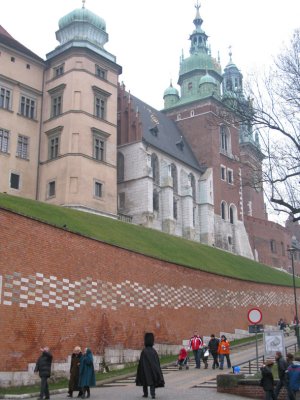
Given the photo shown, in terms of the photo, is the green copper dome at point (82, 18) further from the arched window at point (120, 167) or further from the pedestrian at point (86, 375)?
the pedestrian at point (86, 375)

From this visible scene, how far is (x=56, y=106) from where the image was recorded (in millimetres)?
47125

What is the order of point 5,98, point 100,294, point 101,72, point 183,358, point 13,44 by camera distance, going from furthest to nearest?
point 101,72
point 13,44
point 5,98
point 100,294
point 183,358

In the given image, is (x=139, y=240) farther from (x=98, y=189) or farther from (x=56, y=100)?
(x=56, y=100)

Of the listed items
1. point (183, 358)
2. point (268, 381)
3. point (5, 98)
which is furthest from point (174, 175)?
point (268, 381)

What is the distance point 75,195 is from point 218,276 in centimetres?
1529

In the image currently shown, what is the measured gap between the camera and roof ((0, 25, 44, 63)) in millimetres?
43891

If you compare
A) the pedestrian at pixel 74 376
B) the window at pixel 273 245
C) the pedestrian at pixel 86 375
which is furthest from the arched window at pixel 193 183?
the pedestrian at pixel 86 375

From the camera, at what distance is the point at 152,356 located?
44.7ft

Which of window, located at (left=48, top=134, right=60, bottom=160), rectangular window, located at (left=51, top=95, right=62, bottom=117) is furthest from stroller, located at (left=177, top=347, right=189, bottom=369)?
rectangular window, located at (left=51, top=95, right=62, bottom=117)

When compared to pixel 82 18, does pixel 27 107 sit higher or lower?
lower

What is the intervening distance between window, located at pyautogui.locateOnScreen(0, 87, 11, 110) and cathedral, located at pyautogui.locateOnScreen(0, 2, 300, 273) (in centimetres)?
8

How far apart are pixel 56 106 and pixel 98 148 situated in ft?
17.3

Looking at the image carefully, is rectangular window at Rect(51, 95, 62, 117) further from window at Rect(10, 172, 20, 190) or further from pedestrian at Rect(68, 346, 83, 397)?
pedestrian at Rect(68, 346, 83, 397)

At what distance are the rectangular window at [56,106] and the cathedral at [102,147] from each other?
0.32 feet
